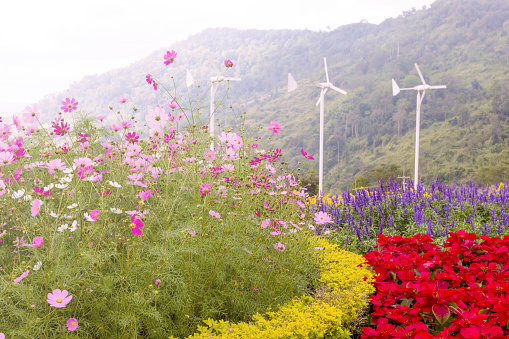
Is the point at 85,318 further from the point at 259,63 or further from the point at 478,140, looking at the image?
the point at 259,63

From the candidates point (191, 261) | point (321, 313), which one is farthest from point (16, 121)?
point (321, 313)

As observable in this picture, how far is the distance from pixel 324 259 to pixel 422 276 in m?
1.01

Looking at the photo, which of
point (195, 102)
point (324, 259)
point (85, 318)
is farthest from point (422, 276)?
point (85, 318)

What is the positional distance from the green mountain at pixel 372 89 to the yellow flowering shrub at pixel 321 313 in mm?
17329

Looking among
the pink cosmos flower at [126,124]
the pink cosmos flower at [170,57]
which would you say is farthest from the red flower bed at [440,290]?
the pink cosmos flower at [126,124]

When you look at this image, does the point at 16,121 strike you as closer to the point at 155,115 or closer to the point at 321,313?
the point at 155,115

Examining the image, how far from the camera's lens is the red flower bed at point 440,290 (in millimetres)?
2508

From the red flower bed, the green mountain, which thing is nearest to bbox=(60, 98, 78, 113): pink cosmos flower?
the red flower bed

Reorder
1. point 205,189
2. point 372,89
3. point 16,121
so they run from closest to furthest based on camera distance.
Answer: point 205,189 < point 16,121 < point 372,89

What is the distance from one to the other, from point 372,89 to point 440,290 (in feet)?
184

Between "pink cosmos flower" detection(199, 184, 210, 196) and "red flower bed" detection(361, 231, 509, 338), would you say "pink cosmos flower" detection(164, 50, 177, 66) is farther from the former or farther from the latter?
"red flower bed" detection(361, 231, 509, 338)

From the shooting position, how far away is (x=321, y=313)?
2.68 metres

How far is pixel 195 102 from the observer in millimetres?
3102

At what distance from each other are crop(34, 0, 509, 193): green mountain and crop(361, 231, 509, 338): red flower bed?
1704 cm
